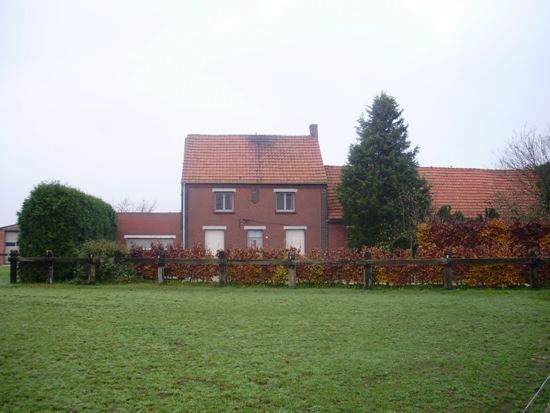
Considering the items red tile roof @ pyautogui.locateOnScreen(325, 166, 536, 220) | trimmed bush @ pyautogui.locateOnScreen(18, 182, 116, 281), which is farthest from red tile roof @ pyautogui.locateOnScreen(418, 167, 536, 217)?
trimmed bush @ pyautogui.locateOnScreen(18, 182, 116, 281)

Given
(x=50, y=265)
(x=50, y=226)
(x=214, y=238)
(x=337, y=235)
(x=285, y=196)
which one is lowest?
(x=50, y=265)

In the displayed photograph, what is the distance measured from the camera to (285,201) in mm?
29438

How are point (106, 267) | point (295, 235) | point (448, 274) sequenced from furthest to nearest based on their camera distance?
point (295, 235) < point (106, 267) < point (448, 274)

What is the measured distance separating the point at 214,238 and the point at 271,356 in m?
22.8

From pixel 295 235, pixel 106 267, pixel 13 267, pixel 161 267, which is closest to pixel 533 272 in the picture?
pixel 161 267

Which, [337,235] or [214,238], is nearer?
[214,238]

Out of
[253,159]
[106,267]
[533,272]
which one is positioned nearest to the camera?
[533,272]

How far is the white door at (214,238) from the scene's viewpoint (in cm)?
2872

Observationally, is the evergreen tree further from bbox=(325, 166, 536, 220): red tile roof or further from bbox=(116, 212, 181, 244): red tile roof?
bbox=(116, 212, 181, 244): red tile roof

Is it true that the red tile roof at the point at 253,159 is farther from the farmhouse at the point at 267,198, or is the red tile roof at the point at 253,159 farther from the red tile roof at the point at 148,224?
the red tile roof at the point at 148,224

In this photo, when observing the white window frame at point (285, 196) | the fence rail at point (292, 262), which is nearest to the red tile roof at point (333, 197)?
the white window frame at point (285, 196)

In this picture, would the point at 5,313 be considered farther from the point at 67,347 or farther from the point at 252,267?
the point at 252,267

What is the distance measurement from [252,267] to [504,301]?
757cm

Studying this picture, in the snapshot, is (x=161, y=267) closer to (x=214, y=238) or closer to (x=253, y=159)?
(x=214, y=238)
